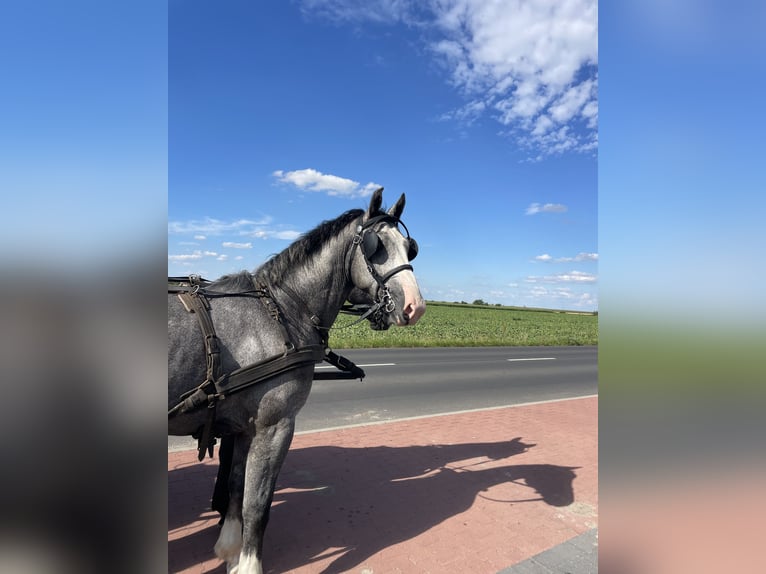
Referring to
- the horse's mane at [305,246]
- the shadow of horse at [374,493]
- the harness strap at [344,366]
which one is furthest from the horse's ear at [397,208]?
the shadow of horse at [374,493]

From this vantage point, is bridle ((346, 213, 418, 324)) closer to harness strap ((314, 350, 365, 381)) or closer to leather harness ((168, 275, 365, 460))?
leather harness ((168, 275, 365, 460))

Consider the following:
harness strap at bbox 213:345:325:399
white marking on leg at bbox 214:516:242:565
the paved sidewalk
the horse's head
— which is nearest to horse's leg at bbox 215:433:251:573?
white marking on leg at bbox 214:516:242:565

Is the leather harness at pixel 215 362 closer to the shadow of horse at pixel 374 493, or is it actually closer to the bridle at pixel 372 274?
the bridle at pixel 372 274

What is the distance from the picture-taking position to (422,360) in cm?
1470

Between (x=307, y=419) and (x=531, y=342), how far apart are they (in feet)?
73.5

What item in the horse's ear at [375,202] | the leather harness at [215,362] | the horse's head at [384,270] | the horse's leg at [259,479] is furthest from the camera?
the horse's ear at [375,202]

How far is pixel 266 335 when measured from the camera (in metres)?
2.53

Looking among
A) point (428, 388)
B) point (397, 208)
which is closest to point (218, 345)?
point (397, 208)

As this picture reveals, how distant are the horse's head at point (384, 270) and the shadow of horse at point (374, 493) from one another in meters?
1.74

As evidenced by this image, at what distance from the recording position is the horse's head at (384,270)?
262 cm

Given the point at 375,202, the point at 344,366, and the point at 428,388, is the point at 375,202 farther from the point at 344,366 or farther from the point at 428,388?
the point at 428,388

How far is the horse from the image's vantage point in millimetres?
2330
